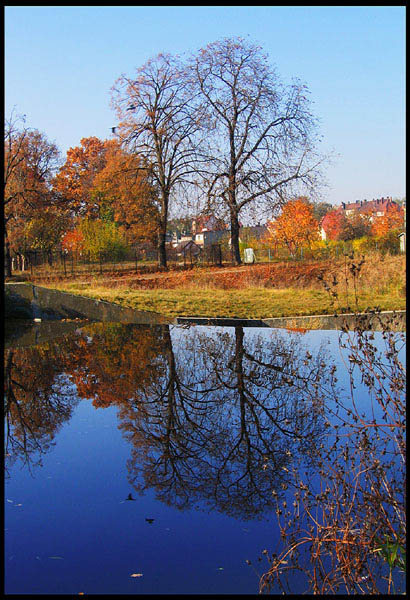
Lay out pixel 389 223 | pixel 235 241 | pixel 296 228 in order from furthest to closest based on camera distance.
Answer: pixel 389 223, pixel 296 228, pixel 235 241

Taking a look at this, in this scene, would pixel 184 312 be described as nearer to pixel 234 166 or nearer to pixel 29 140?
pixel 234 166

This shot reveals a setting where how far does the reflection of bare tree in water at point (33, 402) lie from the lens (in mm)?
5641

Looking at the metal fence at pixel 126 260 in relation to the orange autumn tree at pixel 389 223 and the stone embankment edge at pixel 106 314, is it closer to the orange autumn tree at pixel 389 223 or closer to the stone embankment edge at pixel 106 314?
the stone embankment edge at pixel 106 314

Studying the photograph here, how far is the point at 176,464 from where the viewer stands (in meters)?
4.98

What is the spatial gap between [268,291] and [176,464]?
1485cm

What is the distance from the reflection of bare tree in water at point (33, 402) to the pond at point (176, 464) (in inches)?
1.1

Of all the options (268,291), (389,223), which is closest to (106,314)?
(268,291)

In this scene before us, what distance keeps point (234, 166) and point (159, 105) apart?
4.83 meters

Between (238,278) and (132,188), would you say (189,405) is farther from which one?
(132,188)

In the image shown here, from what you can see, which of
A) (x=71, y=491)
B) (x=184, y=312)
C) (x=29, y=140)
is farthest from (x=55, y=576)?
(x=29, y=140)

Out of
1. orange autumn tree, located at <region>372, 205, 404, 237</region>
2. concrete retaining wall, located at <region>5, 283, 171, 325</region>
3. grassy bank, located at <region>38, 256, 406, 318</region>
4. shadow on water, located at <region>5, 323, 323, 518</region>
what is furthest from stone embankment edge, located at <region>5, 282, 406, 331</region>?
orange autumn tree, located at <region>372, 205, 404, 237</region>

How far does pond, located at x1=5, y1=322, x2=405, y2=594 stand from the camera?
3.48 meters

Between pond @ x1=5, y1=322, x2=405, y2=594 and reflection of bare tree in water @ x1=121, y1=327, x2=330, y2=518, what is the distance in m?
0.02

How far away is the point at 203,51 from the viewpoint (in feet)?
97.6
